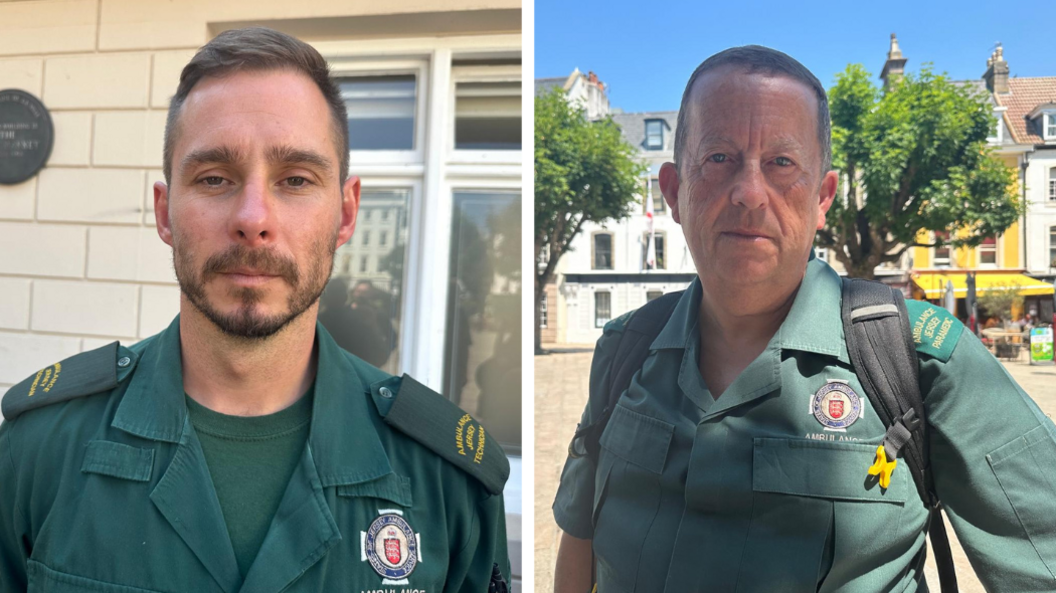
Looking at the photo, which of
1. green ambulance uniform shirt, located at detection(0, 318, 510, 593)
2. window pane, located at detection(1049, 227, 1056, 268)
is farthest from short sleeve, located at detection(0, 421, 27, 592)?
window pane, located at detection(1049, 227, 1056, 268)

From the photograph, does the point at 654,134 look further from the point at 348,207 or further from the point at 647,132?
the point at 348,207

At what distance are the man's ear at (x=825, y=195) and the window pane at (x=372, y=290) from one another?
1921 mm

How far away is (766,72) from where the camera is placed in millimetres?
1460

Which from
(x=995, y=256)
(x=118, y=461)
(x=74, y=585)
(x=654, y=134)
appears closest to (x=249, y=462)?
(x=118, y=461)

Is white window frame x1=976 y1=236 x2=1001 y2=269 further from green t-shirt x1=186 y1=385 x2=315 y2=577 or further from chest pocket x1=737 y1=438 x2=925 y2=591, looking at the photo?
green t-shirt x1=186 y1=385 x2=315 y2=577

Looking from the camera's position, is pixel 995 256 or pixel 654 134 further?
pixel 654 134

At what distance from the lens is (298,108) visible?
1404mm

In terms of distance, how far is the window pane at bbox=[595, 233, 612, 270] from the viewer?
5.55 ft

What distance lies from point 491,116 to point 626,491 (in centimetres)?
189

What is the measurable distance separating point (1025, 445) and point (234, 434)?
1.34 m

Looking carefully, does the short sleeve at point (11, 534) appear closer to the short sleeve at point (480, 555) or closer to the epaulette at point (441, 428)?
the epaulette at point (441, 428)

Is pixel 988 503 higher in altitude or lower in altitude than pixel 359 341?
lower

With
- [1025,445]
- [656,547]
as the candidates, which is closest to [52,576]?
[656,547]

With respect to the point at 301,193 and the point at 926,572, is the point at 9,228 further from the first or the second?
the point at 926,572
